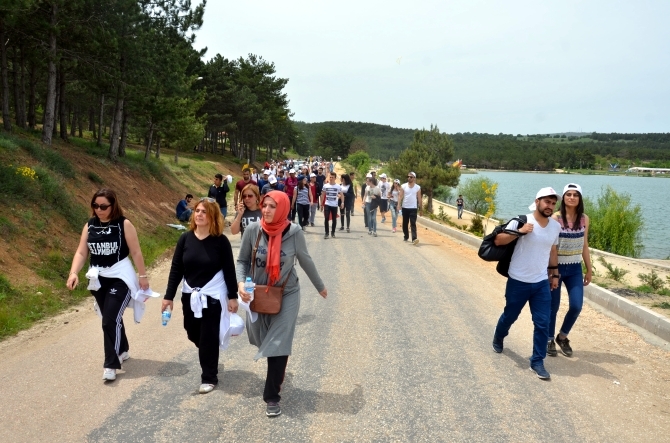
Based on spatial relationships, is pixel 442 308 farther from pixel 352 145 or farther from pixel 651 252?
pixel 352 145

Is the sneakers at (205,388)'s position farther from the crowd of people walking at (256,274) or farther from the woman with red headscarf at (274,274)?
the woman with red headscarf at (274,274)

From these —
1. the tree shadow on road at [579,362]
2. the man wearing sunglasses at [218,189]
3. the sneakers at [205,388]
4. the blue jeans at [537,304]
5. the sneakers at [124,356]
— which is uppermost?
the man wearing sunglasses at [218,189]

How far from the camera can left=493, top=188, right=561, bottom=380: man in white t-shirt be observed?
510 centimetres

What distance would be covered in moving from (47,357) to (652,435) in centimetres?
566

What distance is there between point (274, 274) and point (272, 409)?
3.52 feet

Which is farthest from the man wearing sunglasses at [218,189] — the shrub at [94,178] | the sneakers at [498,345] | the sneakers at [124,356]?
the sneakers at [498,345]

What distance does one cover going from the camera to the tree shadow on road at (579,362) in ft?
17.4

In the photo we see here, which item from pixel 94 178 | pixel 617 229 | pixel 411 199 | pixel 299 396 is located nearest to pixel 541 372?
pixel 299 396

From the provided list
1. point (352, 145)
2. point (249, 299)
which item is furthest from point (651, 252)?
point (352, 145)

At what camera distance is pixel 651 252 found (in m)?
34.8

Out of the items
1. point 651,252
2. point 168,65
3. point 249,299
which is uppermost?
point 168,65

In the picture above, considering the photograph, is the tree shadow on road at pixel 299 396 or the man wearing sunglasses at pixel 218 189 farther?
the man wearing sunglasses at pixel 218 189

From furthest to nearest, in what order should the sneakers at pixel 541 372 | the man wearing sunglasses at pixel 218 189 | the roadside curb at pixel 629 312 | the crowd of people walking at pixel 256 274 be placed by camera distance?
the man wearing sunglasses at pixel 218 189
the roadside curb at pixel 629 312
the sneakers at pixel 541 372
the crowd of people walking at pixel 256 274

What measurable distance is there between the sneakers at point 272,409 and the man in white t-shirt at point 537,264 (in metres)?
2.66
